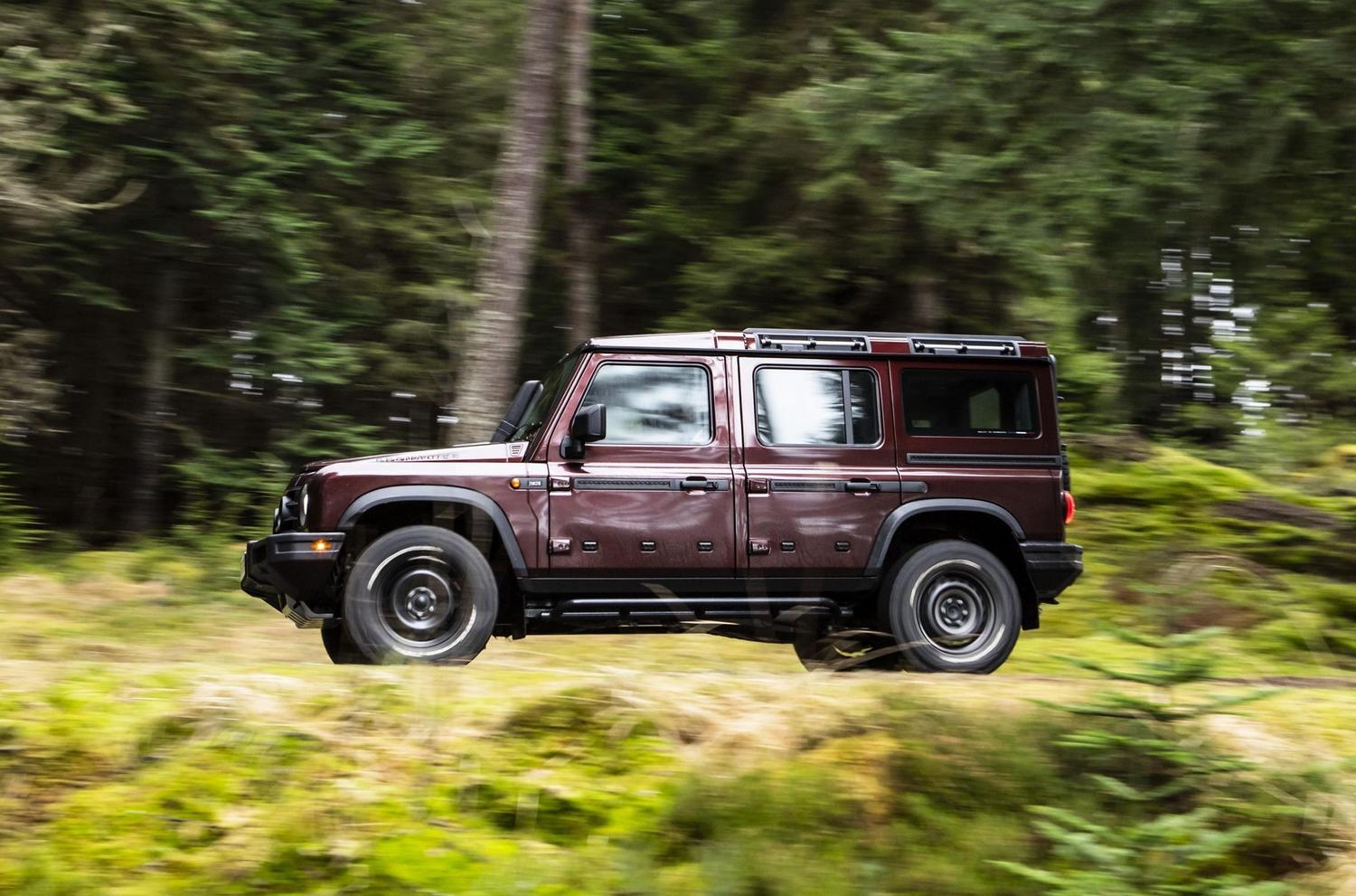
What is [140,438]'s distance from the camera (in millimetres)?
15898

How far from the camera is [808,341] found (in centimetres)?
779

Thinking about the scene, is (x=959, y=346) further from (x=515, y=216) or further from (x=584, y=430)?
(x=515, y=216)

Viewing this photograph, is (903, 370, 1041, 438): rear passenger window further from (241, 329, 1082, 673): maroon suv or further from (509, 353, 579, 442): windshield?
(509, 353, 579, 442): windshield

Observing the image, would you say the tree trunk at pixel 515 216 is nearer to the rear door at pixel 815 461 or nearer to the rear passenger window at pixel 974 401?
the rear door at pixel 815 461

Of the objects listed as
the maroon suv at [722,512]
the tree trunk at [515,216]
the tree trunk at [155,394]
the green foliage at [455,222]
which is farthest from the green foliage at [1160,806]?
the tree trunk at [155,394]

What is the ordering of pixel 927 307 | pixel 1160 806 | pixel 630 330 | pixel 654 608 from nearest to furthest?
pixel 1160 806 → pixel 654 608 → pixel 927 307 → pixel 630 330

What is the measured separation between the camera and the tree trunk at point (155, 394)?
608 inches

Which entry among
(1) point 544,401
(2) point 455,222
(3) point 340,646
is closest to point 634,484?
(1) point 544,401

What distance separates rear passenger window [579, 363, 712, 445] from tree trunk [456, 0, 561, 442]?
3707 mm

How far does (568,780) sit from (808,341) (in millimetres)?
3417

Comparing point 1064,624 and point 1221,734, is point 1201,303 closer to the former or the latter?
point 1064,624

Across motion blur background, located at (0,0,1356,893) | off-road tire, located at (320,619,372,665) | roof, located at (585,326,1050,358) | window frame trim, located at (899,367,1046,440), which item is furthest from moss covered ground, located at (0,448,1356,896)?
roof, located at (585,326,1050,358)

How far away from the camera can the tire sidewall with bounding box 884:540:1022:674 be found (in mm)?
7680

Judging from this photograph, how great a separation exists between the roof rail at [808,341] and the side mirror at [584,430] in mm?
1070
